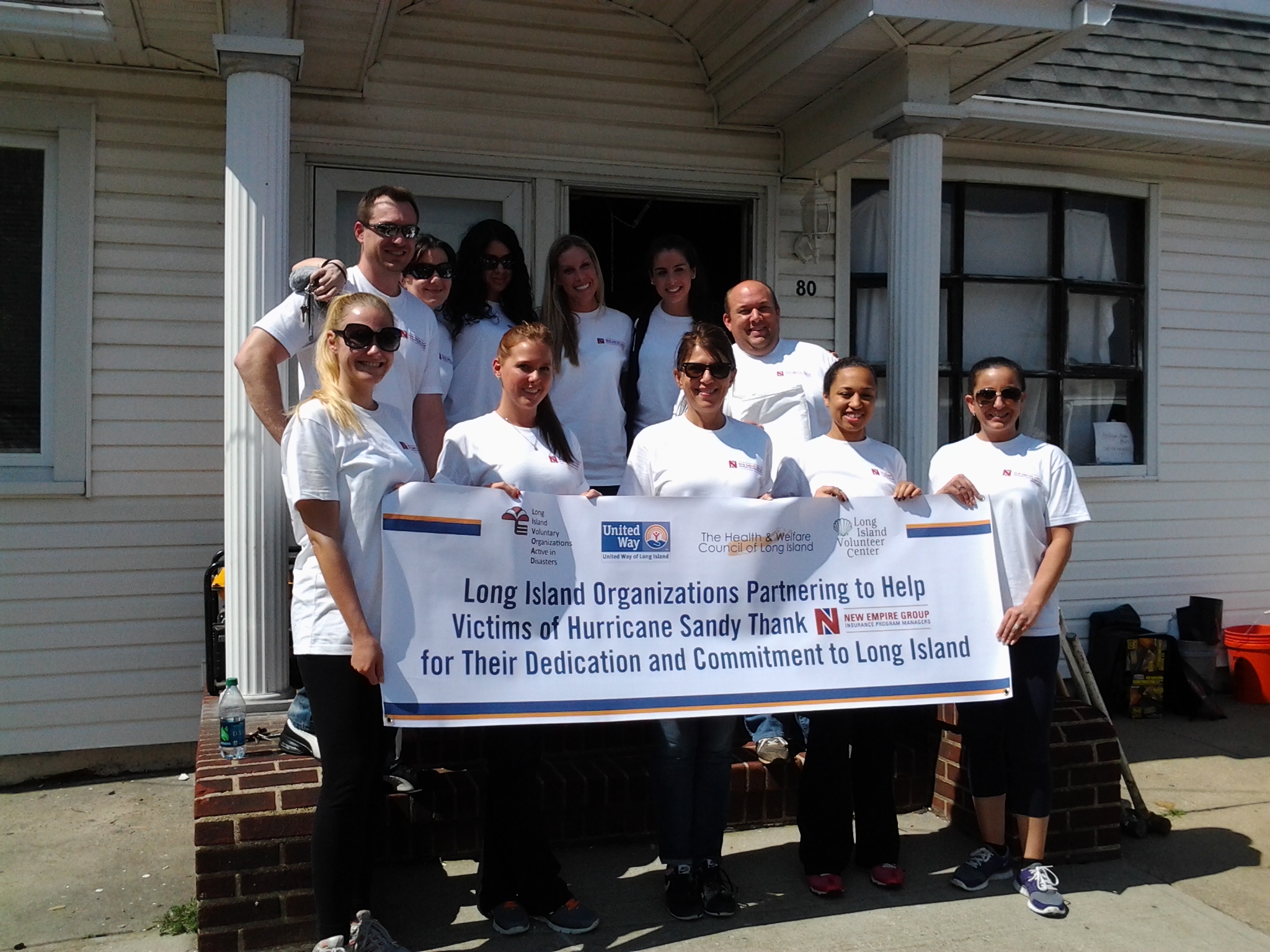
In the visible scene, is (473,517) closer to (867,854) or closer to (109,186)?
(867,854)

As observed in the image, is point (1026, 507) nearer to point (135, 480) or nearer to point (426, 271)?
point (426, 271)

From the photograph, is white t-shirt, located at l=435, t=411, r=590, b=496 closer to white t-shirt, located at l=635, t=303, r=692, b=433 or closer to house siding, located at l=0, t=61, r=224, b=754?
white t-shirt, located at l=635, t=303, r=692, b=433

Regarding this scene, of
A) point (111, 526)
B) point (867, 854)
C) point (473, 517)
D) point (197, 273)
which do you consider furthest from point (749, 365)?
point (111, 526)

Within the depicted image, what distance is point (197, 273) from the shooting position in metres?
5.48

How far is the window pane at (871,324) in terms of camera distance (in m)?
6.74

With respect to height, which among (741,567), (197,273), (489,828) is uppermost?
(197,273)

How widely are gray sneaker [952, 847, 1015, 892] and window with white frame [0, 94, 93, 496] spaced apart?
4.34 m

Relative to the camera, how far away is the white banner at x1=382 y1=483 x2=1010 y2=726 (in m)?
3.35

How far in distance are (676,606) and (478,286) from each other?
1.68m

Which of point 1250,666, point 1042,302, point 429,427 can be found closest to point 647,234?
point 1042,302

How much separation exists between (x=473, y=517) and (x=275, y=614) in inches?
58.8

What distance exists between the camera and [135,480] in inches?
214

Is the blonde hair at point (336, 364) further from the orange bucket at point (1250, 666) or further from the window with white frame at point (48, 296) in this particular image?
the orange bucket at point (1250, 666)

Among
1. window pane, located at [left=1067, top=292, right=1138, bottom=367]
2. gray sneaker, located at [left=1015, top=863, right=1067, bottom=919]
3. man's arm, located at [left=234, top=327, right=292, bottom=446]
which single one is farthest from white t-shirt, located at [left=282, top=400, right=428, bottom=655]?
window pane, located at [left=1067, top=292, right=1138, bottom=367]
